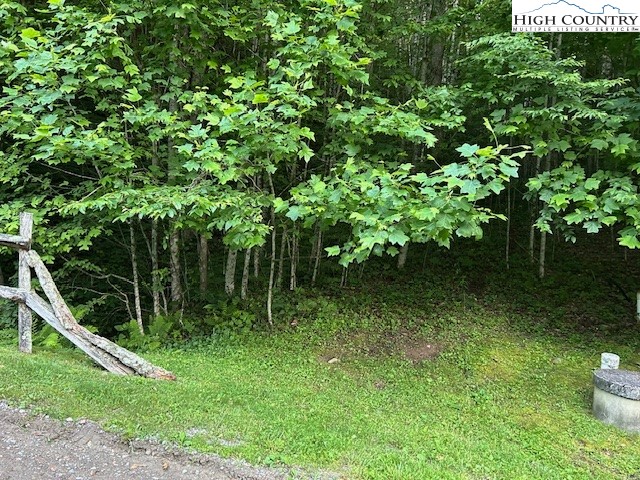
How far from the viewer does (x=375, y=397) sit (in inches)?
169

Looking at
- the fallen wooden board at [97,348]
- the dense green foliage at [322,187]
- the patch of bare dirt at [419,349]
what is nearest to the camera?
the dense green foliage at [322,187]

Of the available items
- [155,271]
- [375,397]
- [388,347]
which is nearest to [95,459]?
[375,397]

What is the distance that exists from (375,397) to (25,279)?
3.64 m

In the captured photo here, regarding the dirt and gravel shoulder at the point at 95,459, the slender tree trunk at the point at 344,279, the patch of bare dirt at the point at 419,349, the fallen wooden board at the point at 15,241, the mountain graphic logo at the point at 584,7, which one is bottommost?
the patch of bare dirt at the point at 419,349

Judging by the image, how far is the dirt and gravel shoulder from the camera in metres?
2.58

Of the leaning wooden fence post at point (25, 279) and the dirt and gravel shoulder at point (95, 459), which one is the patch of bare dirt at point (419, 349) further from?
the leaning wooden fence post at point (25, 279)

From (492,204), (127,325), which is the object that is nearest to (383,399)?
(127,325)

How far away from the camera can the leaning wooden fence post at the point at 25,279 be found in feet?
14.7

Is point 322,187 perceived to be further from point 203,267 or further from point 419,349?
point 203,267

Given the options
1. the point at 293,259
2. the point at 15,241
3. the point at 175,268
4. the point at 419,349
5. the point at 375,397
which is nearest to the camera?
the point at 375,397

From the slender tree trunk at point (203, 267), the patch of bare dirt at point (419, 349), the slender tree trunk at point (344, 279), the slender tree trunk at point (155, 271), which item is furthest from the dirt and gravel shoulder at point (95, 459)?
the slender tree trunk at point (344, 279)

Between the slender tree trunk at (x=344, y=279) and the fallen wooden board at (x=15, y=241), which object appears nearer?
the fallen wooden board at (x=15, y=241)

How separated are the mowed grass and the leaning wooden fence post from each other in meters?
0.20

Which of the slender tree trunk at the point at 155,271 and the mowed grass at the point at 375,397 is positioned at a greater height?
the slender tree trunk at the point at 155,271
